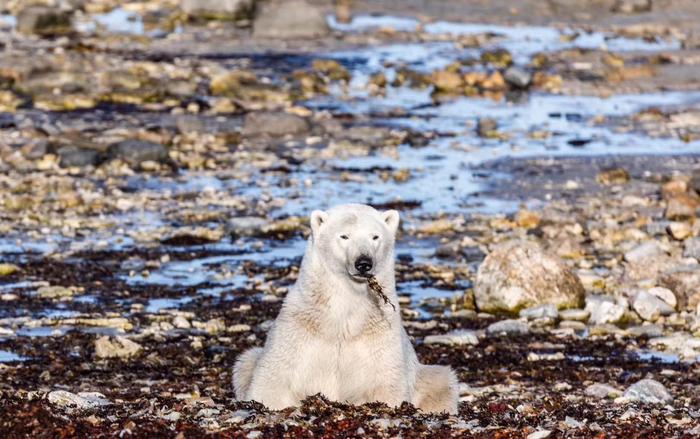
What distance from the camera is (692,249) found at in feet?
54.3

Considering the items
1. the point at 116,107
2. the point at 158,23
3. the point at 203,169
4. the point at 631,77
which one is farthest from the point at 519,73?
the point at 158,23

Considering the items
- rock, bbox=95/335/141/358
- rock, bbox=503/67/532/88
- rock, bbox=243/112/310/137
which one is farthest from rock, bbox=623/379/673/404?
rock, bbox=503/67/532/88

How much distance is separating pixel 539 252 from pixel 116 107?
1506 centimetres

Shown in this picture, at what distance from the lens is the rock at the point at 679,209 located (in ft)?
62.6

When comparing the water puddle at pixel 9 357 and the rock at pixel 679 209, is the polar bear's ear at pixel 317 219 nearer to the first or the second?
the water puddle at pixel 9 357

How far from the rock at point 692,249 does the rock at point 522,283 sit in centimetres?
244

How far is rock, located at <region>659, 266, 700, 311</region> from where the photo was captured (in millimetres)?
14242

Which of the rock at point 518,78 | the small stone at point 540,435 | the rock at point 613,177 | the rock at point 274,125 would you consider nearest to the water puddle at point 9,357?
the small stone at point 540,435

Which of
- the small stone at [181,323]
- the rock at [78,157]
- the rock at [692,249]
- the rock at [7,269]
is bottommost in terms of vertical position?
the rock at [78,157]

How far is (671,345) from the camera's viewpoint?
13000mm

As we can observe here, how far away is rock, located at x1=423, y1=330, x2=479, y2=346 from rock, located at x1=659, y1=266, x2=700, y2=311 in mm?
2334

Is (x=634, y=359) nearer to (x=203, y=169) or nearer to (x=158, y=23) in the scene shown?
(x=203, y=169)

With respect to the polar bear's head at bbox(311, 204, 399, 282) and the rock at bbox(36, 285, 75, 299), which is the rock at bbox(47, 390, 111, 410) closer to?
the polar bear's head at bbox(311, 204, 399, 282)

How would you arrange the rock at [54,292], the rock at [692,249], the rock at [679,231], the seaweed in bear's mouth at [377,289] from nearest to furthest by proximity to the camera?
the seaweed in bear's mouth at [377,289]
the rock at [54,292]
the rock at [692,249]
the rock at [679,231]
